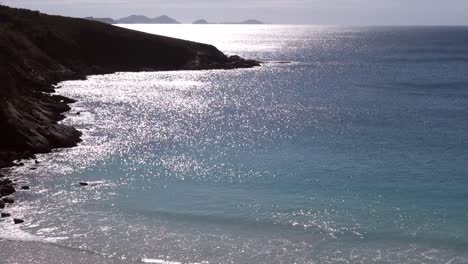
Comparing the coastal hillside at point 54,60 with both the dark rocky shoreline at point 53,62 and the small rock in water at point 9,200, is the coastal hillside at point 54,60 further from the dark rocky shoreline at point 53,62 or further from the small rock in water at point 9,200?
the small rock in water at point 9,200

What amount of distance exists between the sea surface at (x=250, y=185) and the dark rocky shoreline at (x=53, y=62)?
2.97 meters

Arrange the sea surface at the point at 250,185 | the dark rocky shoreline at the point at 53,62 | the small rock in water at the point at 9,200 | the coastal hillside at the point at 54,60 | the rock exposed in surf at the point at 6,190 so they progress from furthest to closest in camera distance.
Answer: the coastal hillside at the point at 54,60, the dark rocky shoreline at the point at 53,62, the rock exposed in surf at the point at 6,190, the small rock in water at the point at 9,200, the sea surface at the point at 250,185

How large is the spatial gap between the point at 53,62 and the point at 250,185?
85.3 meters

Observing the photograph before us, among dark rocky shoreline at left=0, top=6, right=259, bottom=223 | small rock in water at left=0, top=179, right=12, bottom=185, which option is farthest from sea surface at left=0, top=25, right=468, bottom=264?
dark rocky shoreline at left=0, top=6, right=259, bottom=223

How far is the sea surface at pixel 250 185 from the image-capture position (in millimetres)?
31109

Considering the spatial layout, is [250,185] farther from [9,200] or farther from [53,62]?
[53,62]

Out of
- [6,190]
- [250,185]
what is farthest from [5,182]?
[250,185]

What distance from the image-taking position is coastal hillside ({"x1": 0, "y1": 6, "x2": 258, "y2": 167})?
5426cm

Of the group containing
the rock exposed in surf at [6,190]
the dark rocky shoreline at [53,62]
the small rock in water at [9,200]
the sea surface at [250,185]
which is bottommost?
the sea surface at [250,185]

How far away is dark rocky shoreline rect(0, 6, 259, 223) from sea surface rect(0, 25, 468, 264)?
117 inches

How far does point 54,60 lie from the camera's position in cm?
12162

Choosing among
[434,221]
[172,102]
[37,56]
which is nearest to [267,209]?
[434,221]

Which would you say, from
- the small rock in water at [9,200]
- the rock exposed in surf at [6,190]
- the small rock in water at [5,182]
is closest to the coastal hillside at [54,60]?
the small rock in water at [5,182]

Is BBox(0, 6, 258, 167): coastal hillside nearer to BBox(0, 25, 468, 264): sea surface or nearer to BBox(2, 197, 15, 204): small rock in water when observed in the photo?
BBox(0, 25, 468, 264): sea surface
